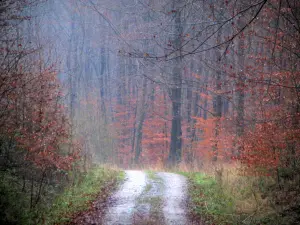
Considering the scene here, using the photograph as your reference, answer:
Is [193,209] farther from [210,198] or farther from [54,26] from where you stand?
[54,26]

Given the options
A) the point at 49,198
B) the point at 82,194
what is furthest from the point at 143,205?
the point at 49,198

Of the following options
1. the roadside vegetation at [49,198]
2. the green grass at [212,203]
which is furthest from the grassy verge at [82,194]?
the green grass at [212,203]

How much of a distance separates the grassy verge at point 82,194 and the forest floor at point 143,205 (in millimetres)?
350

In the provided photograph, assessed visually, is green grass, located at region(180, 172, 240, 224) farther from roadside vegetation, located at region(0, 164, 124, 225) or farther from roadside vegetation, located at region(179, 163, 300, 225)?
roadside vegetation, located at region(0, 164, 124, 225)

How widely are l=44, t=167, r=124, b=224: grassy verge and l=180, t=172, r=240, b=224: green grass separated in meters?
3.15

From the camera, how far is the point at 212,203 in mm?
9953

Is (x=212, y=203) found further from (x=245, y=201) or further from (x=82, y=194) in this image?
(x=82, y=194)

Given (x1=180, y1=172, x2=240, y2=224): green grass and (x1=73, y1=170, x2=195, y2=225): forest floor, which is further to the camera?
(x1=180, y1=172, x2=240, y2=224): green grass

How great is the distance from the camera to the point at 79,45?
125 ft

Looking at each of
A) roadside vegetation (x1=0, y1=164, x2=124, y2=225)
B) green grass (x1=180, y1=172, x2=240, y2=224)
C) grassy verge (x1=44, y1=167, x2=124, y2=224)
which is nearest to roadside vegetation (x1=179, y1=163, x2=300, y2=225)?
green grass (x1=180, y1=172, x2=240, y2=224)

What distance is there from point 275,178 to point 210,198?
213 centimetres

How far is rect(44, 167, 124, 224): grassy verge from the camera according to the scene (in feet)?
28.1

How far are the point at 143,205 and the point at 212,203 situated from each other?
2117mm

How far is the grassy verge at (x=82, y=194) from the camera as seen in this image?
858 centimetres
